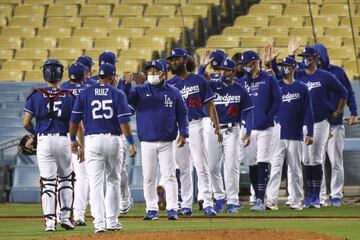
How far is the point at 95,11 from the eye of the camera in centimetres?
2353

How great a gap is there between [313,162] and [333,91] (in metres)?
1.02

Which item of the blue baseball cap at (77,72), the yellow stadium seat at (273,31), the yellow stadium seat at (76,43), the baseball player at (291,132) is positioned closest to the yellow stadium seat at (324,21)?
the yellow stadium seat at (273,31)

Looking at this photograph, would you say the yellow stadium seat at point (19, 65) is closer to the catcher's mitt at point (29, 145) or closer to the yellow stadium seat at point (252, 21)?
the yellow stadium seat at point (252, 21)

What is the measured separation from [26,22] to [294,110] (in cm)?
888

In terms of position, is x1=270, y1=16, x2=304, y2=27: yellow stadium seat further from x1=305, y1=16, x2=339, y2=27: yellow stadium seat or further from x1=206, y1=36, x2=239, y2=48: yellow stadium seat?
x1=206, y1=36, x2=239, y2=48: yellow stadium seat

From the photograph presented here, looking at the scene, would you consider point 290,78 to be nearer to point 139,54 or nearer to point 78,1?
point 139,54

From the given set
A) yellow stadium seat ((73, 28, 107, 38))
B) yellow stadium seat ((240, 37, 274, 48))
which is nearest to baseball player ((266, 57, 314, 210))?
yellow stadium seat ((240, 37, 274, 48))

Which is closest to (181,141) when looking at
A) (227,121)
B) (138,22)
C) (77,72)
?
(77,72)

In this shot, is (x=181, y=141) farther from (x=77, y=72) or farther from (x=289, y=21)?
(x=289, y=21)

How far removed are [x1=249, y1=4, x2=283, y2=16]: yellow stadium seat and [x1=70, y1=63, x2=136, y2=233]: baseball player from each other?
10889 mm

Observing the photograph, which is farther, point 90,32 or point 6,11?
point 6,11

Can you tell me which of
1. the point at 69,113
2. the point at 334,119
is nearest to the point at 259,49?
the point at 334,119

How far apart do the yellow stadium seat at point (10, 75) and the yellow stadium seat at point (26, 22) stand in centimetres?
175

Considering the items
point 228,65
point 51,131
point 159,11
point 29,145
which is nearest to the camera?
point 51,131
